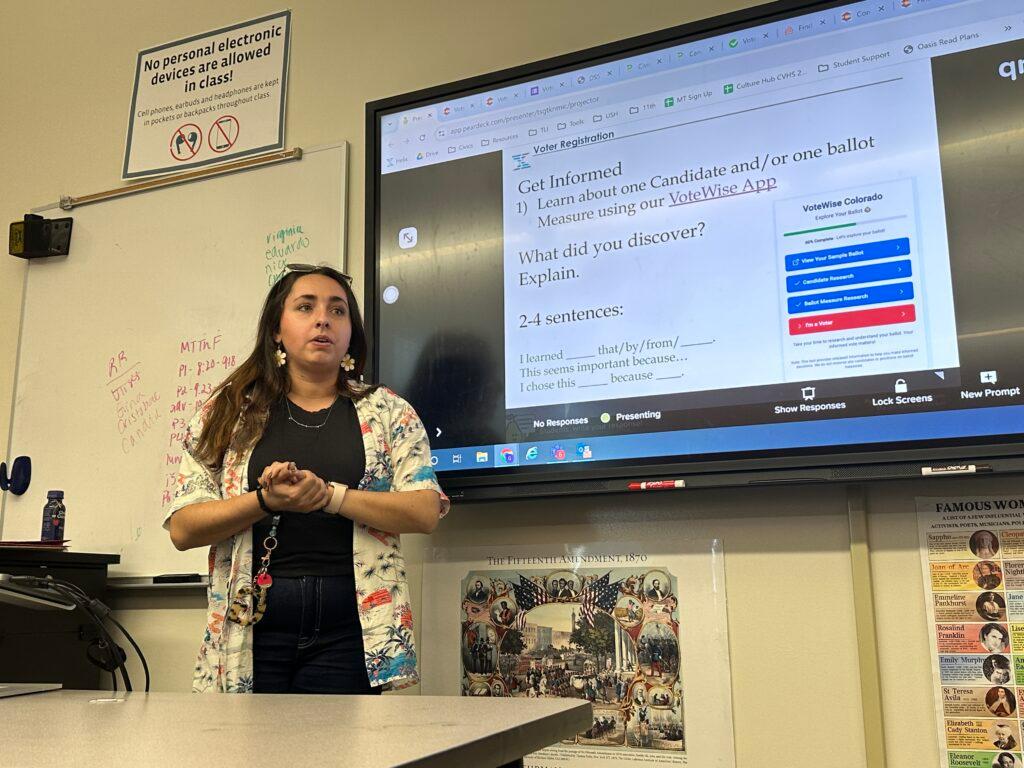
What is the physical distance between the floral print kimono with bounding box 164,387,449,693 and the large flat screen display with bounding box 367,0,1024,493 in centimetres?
31

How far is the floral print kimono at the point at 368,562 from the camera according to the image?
5.70 ft

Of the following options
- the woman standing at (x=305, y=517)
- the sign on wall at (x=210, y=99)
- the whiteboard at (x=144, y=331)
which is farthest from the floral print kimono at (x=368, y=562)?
the sign on wall at (x=210, y=99)

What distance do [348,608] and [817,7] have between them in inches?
64.1

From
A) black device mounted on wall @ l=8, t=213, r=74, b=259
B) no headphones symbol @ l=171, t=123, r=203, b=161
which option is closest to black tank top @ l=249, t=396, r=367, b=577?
no headphones symbol @ l=171, t=123, r=203, b=161

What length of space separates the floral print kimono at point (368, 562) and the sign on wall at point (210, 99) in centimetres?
122

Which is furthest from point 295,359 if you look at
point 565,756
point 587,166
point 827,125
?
point 827,125

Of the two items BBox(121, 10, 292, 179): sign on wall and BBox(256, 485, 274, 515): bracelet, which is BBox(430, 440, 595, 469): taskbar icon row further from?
BBox(121, 10, 292, 179): sign on wall

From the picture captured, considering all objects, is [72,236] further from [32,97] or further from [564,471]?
[564,471]

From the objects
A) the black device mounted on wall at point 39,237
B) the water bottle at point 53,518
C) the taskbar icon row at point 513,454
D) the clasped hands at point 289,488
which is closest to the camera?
the clasped hands at point 289,488

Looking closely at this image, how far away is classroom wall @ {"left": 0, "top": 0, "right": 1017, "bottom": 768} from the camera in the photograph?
1836 millimetres

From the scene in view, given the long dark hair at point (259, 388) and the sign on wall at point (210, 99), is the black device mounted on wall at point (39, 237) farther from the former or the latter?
the long dark hair at point (259, 388)

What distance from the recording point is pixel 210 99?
2.91m

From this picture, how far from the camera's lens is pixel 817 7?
2.03m

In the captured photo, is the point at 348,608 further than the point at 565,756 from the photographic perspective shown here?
No
